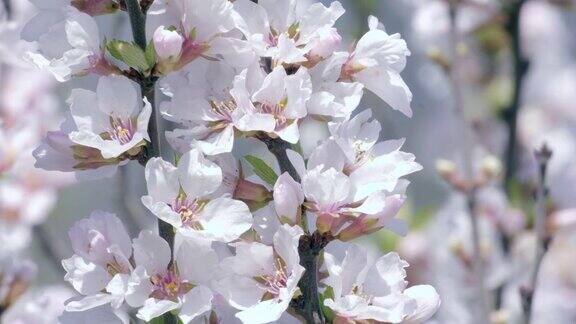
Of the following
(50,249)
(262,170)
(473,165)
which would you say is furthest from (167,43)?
(50,249)

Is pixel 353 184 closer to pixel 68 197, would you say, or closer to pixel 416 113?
pixel 416 113

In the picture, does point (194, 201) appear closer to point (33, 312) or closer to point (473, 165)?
point (33, 312)

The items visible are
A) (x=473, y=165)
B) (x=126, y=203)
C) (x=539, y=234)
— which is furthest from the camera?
(x=126, y=203)

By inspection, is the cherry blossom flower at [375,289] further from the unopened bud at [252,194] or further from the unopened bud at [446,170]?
the unopened bud at [446,170]

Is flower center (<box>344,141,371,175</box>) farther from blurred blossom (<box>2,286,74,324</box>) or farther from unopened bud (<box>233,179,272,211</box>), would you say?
blurred blossom (<box>2,286,74,324</box>)

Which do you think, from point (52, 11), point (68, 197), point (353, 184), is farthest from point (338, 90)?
point (68, 197)

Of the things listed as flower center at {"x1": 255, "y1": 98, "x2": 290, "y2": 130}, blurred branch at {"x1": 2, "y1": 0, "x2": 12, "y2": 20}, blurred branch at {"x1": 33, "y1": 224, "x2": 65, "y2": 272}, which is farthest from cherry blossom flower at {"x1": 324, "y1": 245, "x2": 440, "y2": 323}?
blurred branch at {"x1": 33, "y1": 224, "x2": 65, "y2": 272}

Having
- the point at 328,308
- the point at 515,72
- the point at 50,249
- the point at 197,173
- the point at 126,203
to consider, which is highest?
the point at 197,173

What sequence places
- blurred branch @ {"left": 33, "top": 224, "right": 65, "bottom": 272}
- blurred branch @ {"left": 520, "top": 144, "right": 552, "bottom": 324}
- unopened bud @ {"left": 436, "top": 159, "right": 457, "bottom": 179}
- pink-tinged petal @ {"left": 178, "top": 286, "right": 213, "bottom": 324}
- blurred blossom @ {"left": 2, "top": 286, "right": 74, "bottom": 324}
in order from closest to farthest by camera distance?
pink-tinged petal @ {"left": 178, "top": 286, "right": 213, "bottom": 324}
blurred branch @ {"left": 520, "top": 144, "right": 552, "bottom": 324}
blurred blossom @ {"left": 2, "top": 286, "right": 74, "bottom": 324}
unopened bud @ {"left": 436, "top": 159, "right": 457, "bottom": 179}
blurred branch @ {"left": 33, "top": 224, "right": 65, "bottom": 272}
